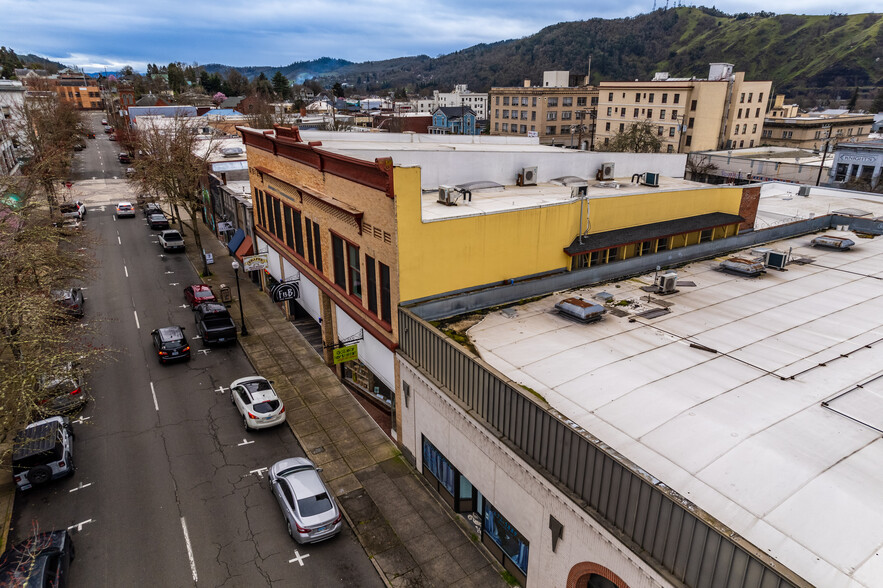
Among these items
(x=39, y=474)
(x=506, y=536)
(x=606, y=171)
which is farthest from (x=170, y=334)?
(x=606, y=171)

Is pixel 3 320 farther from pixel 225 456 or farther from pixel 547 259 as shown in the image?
pixel 547 259

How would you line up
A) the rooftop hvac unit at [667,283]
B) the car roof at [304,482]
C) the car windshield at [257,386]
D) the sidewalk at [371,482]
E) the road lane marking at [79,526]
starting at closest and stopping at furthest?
the sidewalk at [371,482] → the car roof at [304,482] → the road lane marking at [79,526] → the rooftop hvac unit at [667,283] → the car windshield at [257,386]

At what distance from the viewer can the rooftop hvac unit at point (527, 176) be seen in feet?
79.3

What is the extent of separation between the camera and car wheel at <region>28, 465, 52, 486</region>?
17.1 meters

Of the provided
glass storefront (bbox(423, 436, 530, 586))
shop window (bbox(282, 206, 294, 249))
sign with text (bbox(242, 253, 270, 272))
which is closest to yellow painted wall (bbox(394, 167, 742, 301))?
glass storefront (bbox(423, 436, 530, 586))

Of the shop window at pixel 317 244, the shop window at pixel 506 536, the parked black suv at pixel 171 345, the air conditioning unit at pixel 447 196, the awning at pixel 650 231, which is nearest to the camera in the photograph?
the shop window at pixel 506 536

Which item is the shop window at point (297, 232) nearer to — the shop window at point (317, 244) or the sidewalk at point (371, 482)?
the shop window at point (317, 244)

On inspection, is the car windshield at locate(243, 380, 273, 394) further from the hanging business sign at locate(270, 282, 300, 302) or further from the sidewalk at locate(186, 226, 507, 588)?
the hanging business sign at locate(270, 282, 300, 302)

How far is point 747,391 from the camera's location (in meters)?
12.4

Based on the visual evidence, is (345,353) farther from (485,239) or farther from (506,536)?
(506,536)

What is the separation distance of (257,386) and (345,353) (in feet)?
15.0

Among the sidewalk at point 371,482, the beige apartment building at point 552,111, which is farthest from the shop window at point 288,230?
the beige apartment building at point 552,111

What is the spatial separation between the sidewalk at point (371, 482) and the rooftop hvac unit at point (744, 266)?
14846 mm

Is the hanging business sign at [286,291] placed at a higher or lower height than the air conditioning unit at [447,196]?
lower
